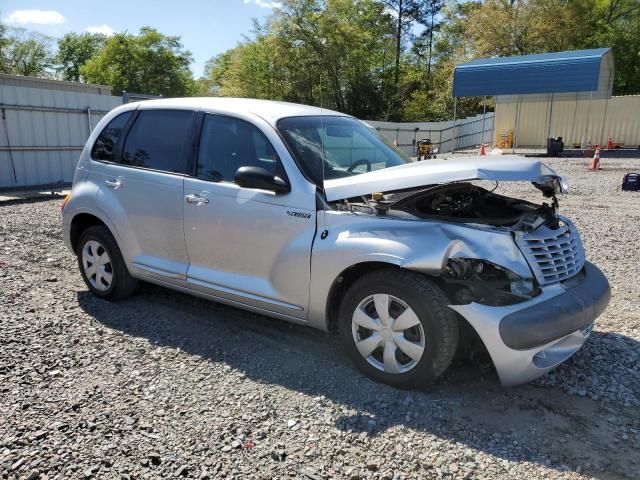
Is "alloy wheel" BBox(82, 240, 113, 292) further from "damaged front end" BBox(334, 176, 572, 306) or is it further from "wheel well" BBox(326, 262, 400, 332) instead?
"damaged front end" BBox(334, 176, 572, 306)

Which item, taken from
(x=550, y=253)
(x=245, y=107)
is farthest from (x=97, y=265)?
(x=550, y=253)

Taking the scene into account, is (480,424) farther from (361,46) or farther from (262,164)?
(361,46)

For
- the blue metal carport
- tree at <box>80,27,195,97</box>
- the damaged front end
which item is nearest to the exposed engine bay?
the damaged front end

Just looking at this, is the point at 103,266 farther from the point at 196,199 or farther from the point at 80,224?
the point at 196,199

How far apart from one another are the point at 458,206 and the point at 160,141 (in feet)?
8.47

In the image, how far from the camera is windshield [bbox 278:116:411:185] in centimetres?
386

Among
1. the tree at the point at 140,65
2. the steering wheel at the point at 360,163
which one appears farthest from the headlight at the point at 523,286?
the tree at the point at 140,65

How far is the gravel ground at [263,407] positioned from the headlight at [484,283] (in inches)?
27.0

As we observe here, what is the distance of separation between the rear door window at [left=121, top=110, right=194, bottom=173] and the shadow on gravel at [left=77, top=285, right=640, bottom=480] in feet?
4.51

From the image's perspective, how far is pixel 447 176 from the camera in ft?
10.5

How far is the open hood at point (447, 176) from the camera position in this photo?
3162mm

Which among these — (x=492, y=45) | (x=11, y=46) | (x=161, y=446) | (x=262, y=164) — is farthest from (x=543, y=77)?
(x=11, y=46)

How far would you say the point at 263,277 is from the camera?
3.84 meters

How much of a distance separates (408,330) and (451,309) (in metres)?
0.31
